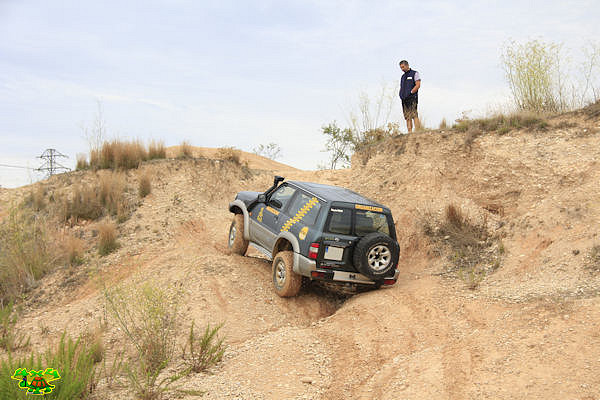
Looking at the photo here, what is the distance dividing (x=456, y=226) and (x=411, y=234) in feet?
3.51

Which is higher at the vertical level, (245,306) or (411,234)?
(411,234)

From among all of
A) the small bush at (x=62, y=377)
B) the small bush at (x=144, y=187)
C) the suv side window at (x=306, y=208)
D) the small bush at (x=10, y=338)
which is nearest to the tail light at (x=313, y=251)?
the suv side window at (x=306, y=208)

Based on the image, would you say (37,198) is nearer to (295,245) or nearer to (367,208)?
(295,245)

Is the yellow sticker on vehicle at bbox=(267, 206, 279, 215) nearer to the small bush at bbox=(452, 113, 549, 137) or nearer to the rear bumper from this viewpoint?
the rear bumper

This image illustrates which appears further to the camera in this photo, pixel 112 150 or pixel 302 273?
pixel 112 150

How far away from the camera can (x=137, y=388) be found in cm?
560

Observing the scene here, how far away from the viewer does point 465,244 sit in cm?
994

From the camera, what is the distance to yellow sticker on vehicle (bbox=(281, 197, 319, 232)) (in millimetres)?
8609

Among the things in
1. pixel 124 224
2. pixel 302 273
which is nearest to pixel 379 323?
pixel 302 273

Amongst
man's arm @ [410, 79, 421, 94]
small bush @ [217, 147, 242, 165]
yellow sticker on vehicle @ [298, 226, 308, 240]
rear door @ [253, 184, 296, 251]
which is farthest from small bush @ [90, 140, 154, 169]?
yellow sticker on vehicle @ [298, 226, 308, 240]

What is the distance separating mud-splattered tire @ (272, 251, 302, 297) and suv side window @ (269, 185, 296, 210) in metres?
1.10

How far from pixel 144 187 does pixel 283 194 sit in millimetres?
7694

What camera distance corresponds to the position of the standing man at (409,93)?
1323 cm

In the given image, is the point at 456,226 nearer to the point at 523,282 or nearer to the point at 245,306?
the point at 523,282
